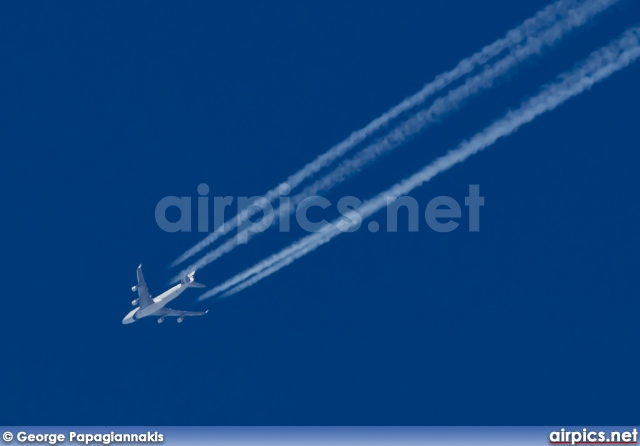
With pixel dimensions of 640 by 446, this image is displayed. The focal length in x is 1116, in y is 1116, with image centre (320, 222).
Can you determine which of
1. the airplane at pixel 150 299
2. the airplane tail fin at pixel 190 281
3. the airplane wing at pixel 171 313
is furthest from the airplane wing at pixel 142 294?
the airplane tail fin at pixel 190 281

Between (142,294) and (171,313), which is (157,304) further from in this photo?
(171,313)

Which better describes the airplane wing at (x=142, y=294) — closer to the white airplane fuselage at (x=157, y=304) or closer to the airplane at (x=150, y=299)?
the airplane at (x=150, y=299)

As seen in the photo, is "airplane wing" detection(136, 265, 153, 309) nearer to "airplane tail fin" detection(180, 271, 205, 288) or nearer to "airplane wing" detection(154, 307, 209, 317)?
"airplane wing" detection(154, 307, 209, 317)

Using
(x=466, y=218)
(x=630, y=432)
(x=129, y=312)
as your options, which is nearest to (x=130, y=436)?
(x=129, y=312)

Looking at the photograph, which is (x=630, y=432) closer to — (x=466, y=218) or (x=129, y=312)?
(x=466, y=218)

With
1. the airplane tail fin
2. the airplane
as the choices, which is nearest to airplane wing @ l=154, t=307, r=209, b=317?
the airplane
